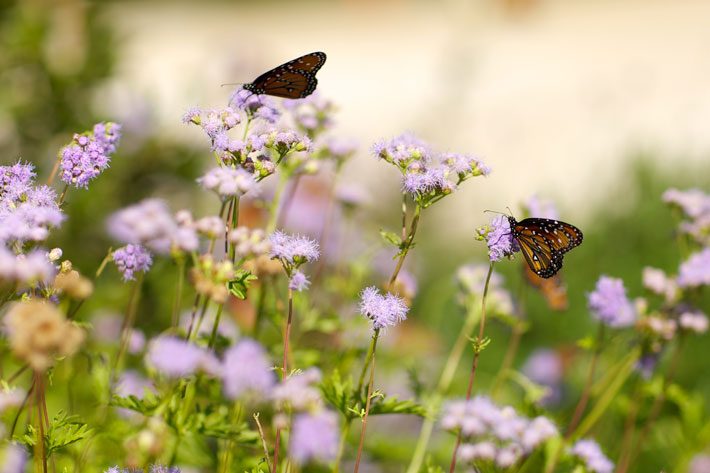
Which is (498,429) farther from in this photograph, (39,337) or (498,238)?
(39,337)

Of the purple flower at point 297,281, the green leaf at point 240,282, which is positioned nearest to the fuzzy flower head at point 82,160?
the green leaf at point 240,282

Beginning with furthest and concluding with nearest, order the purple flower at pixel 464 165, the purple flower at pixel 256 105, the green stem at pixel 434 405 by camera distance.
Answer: the green stem at pixel 434 405 < the purple flower at pixel 256 105 < the purple flower at pixel 464 165

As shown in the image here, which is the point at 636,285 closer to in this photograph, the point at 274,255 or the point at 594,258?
the point at 594,258

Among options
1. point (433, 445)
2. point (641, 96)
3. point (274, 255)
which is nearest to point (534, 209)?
point (274, 255)

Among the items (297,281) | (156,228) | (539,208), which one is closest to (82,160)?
(156,228)

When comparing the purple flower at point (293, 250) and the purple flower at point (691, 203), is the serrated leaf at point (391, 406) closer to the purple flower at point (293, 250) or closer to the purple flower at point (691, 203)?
the purple flower at point (293, 250)
